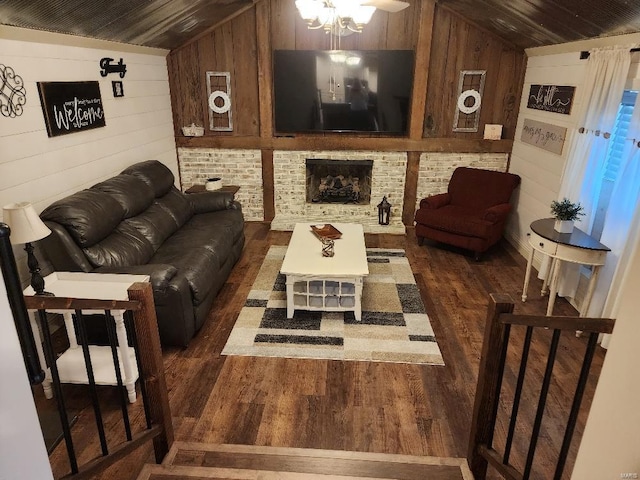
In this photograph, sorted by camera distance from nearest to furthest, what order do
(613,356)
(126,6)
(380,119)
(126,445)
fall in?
(613,356)
(126,445)
(126,6)
(380,119)

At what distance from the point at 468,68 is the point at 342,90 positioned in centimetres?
155

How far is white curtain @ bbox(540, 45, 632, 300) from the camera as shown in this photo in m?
3.35

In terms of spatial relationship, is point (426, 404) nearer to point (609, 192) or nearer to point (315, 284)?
point (315, 284)

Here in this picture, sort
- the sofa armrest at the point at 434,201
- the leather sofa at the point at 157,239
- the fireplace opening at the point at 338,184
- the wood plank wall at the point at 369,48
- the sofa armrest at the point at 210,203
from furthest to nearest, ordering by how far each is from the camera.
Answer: the fireplace opening at the point at 338,184, the wood plank wall at the point at 369,48, the sofa armrest at the point at 434,201, the sofa armrest at the point at 210,203, the leather sofa at the point at 157,239

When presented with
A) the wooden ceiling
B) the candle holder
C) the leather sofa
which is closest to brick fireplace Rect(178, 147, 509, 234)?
the leather sofa

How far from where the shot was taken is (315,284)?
3570mm

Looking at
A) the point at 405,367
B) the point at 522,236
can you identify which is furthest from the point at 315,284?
the point at 522,236

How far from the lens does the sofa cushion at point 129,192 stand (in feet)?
12.0

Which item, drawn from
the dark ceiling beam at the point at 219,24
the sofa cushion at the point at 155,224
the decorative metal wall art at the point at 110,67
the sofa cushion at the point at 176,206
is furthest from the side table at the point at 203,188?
the dark ceiling beam at the point at 219,24

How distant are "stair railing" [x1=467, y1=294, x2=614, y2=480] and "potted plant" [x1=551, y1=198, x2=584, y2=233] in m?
1.98

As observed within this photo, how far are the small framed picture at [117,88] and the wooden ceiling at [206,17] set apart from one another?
15.8 inches

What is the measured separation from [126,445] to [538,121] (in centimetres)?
488

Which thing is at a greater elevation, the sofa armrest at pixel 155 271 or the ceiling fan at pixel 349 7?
the ceiling fan at pixel 349 7

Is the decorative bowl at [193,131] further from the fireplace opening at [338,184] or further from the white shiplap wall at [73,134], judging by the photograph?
the fireplace opening at [338,184]
